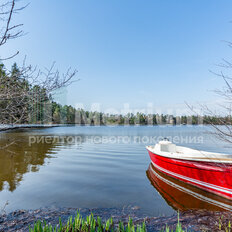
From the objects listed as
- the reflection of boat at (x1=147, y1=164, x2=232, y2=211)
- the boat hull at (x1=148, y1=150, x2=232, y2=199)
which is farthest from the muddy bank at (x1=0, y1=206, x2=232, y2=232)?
the boat hull at (x1=148, y1=150, x2=232, y2=199)

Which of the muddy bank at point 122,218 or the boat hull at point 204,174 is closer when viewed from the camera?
the muddy bank at point 122,218

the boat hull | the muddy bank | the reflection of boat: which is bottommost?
the reflection of boat

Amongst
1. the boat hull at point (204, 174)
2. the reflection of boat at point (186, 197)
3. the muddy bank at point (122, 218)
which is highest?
the boat hull at point (204, 174)

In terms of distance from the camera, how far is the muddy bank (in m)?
3.73

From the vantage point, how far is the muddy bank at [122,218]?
12.3 feet

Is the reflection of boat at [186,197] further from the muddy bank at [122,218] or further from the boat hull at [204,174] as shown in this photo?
the muddy bank at [122,218]

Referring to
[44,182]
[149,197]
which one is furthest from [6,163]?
[149,197]

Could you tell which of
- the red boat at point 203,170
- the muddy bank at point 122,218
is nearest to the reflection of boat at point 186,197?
the red boat at point 203,170

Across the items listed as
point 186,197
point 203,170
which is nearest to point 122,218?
point 186,197

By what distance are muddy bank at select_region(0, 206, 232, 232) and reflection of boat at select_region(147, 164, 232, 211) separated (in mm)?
780

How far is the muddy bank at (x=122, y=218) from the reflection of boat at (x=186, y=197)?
0.78 metres

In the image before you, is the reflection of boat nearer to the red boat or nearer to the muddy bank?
the red boat

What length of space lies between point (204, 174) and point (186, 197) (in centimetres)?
99

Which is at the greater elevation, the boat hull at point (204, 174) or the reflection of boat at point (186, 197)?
the boat hull at point (204, 174)
